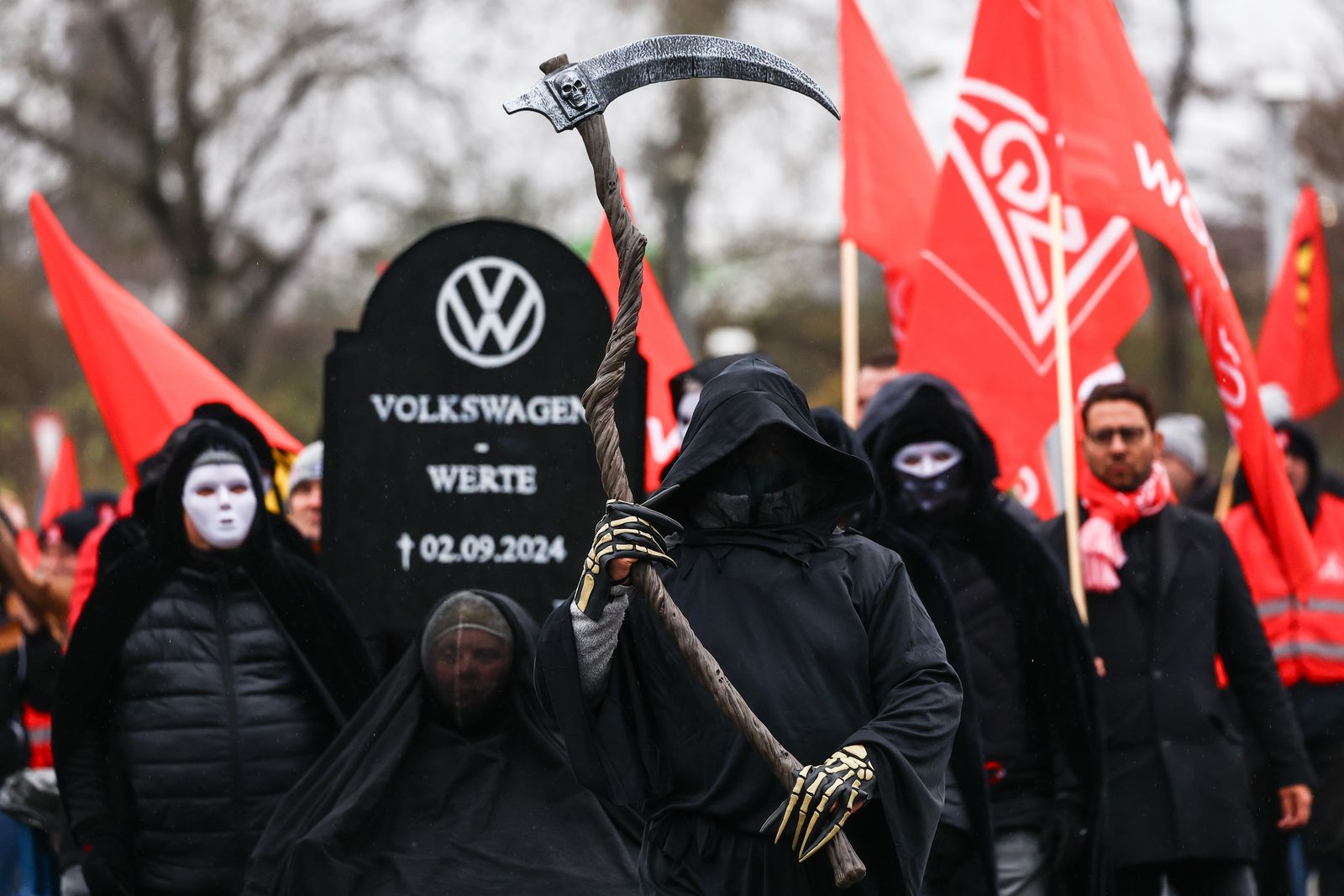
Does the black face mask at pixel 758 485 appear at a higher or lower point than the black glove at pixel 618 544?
higher

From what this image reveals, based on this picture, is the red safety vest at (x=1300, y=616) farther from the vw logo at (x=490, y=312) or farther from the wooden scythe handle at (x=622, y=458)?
the wooden scythe handle at (x=622, y=458)

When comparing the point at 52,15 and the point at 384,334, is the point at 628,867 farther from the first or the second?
the point at 52,15

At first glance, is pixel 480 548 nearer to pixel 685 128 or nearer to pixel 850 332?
pixel 850 332

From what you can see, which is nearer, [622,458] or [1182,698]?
[622,458]

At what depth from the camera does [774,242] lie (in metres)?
25.5

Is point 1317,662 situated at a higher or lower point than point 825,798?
higher

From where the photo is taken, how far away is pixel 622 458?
4238 millimetres

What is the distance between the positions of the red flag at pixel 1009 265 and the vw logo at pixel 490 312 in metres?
1.82

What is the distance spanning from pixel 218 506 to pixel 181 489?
122 millimetres

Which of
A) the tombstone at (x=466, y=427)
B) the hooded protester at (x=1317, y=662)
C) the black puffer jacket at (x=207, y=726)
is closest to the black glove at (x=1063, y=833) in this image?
the tombstone at (x=466, y=427)

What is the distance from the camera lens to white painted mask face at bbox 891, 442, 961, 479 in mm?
6117

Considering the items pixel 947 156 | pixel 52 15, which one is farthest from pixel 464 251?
pixel 52 15

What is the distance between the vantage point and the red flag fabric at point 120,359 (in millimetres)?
8047

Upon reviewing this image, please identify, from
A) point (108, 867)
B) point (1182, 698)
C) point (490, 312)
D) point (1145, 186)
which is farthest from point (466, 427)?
point (1145, 186)
